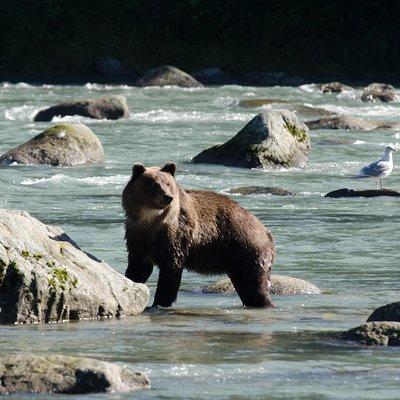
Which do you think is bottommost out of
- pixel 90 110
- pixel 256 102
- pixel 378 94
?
pixel 90 110

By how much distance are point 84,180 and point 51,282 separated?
9.86 m

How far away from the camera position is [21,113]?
28.4 m

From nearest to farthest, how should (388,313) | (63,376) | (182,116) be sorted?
(63,376) < (388,313) < (182,116)

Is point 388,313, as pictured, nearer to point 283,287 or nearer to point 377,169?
point 283,287

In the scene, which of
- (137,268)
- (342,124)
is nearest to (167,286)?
(137,268)

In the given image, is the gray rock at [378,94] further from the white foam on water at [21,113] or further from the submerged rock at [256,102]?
the white foam on water at [21,113]

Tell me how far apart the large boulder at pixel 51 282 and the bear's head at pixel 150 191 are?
1.57 ft

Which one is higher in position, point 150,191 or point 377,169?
point 150,191

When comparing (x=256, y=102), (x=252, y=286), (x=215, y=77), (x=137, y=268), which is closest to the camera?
(x=137, y=268)

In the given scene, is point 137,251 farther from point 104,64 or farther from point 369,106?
point 104,64

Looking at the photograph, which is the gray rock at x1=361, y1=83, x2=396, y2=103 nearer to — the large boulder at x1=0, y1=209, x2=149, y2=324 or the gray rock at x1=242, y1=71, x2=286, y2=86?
the gray rock at x1=242, y1=71, x2=286, y2=86

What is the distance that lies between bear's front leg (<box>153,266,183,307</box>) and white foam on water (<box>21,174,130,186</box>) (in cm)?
852

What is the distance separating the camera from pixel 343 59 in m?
42.1

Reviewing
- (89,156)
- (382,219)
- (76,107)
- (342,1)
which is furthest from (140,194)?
(342,1)
